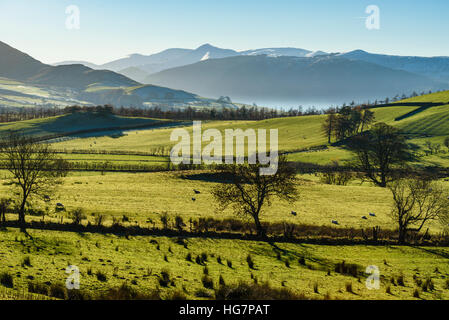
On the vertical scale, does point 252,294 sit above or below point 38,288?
above

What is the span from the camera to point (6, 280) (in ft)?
68.4

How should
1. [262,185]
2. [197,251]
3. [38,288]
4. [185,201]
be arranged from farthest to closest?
1. [185,201]
2. [262,185]
3. [197,251]
4. [38,288]

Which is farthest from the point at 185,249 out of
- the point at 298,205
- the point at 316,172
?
the point at 316,172

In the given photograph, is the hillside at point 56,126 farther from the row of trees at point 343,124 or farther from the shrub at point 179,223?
the shrub at point 179,223

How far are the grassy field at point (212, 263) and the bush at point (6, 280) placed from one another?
1.22 ft

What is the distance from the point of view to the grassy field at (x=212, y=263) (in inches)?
927

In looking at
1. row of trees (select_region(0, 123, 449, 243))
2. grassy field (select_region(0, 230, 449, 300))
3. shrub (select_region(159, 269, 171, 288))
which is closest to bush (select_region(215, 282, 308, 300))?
grassy field (select_region(0, 230, 449, 300))

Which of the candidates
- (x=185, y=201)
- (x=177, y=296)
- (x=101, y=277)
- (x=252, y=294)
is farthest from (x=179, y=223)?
(x=252, y=294)

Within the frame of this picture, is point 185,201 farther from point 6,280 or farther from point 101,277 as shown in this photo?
point 6,280

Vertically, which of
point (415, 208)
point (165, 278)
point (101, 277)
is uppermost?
point (101, 277)

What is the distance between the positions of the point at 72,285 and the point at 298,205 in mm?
41745

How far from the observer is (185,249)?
1334 inches

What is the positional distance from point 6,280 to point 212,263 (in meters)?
15.4

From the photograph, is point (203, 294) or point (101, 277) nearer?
point (203, 294)
